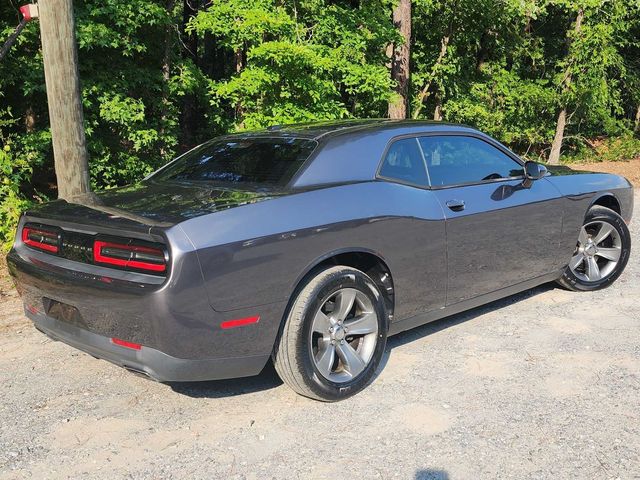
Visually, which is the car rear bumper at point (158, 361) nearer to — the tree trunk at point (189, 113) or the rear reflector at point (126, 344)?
the rear reflector at point (126, 344)

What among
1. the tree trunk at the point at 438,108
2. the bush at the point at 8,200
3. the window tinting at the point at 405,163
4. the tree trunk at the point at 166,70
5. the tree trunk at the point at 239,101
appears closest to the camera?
the window tinting at the point at 405,163

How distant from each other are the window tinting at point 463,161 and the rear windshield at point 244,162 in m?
0.94

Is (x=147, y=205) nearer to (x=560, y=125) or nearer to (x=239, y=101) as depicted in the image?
(x=239, y=101)

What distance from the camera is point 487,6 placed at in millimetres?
14070

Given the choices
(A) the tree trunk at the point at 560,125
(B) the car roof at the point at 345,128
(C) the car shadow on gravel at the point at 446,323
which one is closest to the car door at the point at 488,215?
(B) the car roof at the point at 345,128

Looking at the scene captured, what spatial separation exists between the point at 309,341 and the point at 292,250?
0.52m

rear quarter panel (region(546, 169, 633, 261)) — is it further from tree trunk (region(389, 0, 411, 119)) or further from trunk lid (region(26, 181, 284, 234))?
tree trunk (region(389, 0, 411, 119))

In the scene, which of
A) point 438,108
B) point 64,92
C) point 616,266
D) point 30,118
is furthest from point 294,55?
point 438,108

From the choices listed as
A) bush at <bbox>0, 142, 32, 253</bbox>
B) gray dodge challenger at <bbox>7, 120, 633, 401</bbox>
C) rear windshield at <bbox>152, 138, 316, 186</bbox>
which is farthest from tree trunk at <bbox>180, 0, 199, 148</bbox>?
gray dodge challenger at <bbox>7, 120, 633, 401</bbox>

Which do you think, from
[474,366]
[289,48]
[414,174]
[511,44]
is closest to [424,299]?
[474,366]

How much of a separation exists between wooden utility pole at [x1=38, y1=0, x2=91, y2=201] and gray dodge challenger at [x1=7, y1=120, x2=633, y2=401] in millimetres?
2018

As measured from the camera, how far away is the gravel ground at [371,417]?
9.70 ft

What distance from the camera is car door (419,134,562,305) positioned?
4.30 meters

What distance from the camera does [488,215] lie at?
4.48m
